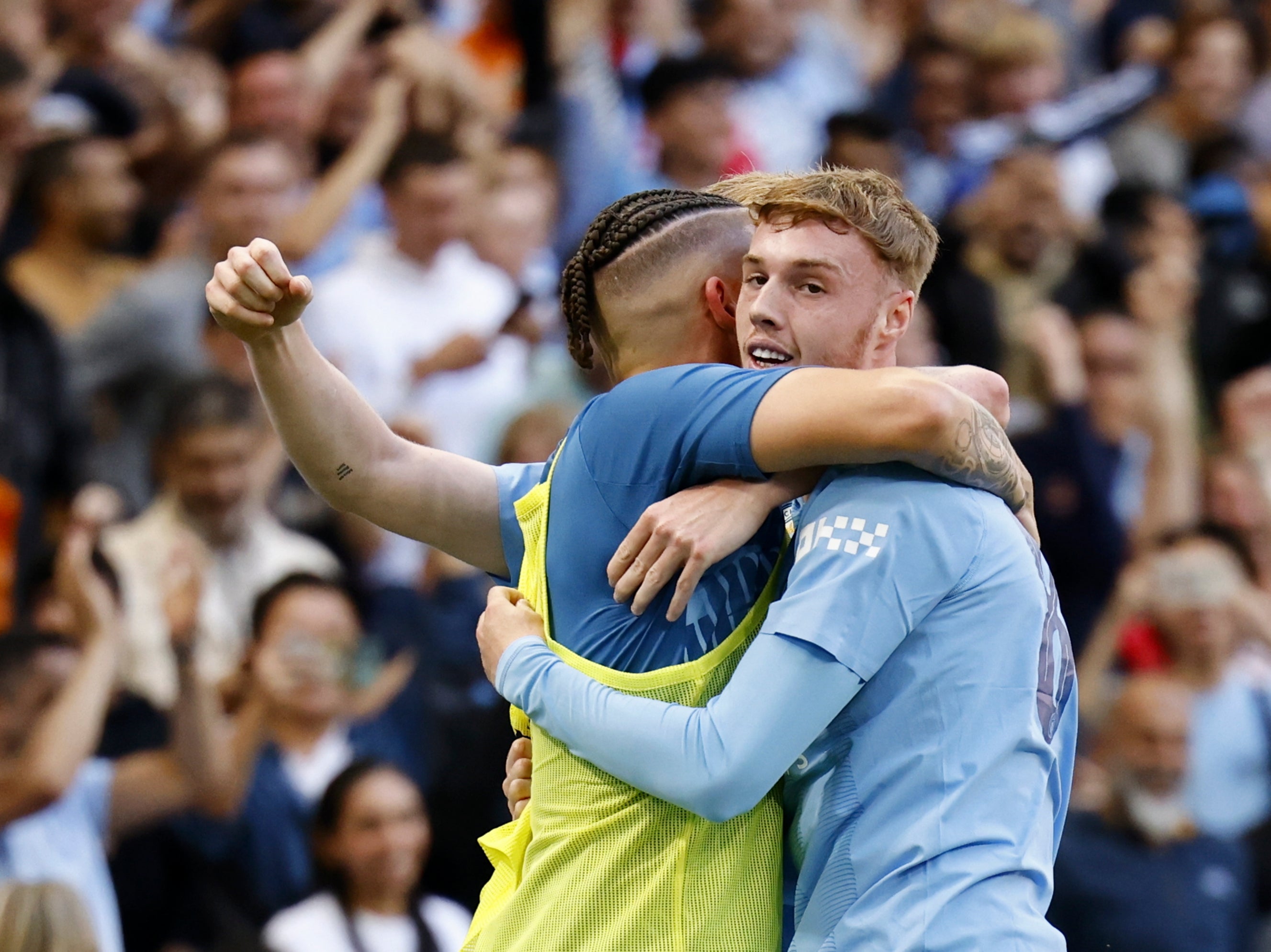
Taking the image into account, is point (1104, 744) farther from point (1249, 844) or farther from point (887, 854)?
point (887, 854)

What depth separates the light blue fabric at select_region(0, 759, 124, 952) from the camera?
181 inches

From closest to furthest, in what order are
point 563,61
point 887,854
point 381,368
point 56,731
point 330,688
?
1. point 887,854
2. point 56,731
3. point 330,688
4. point 381,368
5. point 563,61

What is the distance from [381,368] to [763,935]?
12.6 feet

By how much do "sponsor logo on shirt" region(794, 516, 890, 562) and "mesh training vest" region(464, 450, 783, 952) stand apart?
6.2 inches

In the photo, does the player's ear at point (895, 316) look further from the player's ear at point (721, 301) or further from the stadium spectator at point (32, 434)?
the stadium spectator at point (32, 434)

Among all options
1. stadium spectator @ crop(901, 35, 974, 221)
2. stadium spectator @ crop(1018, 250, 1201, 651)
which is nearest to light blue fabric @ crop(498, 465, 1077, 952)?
stadium spectator @ crop(1018, 250, 1201, 651)

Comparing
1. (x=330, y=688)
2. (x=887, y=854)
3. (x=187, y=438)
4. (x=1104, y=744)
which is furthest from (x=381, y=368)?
(x=887, y=854)

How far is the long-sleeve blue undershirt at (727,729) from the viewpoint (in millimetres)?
2020

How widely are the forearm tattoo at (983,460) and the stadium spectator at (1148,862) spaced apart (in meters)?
3.47

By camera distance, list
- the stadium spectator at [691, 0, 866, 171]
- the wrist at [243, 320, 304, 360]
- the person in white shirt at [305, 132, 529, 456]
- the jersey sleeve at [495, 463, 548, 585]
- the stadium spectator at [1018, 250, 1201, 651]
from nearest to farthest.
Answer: the wrist at [243, 320, 304, 360], the jersey sleeve at [495, 463, 548, 585], the person in white shirt at [305, 132, 529, 456], the stadium spectator at [1018, 250, 1201, 651], the stadium spectator at [691, 0, 866, 171]

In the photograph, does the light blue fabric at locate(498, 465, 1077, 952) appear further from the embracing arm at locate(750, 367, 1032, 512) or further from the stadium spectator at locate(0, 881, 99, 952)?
the stadium spectator at locate(0, 881, 99, 952)

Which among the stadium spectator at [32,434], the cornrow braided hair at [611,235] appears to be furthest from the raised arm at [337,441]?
the stadium spectator at [32,434]

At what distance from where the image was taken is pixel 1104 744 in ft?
19.4

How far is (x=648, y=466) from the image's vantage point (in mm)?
2232
